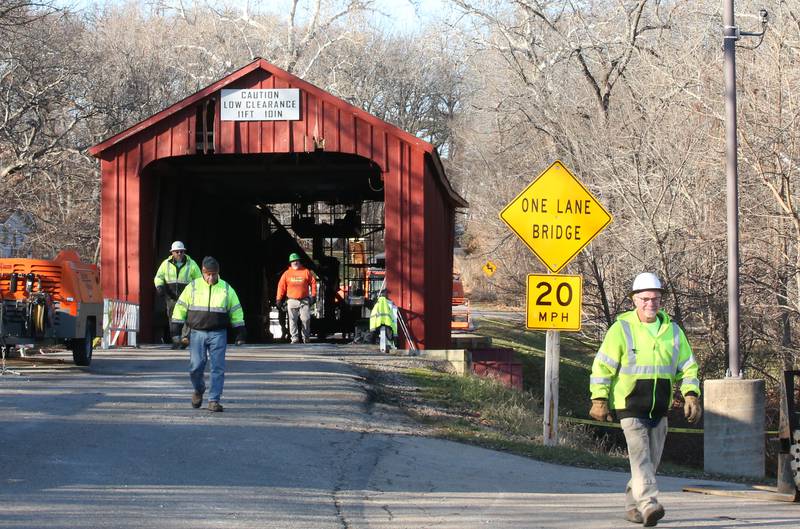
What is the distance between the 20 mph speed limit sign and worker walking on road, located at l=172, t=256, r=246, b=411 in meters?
3.30

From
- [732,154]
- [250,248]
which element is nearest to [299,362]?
[732,154]

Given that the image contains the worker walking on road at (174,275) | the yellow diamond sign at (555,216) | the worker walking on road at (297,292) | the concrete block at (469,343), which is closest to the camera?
the yellow diamond sign at (555,216)

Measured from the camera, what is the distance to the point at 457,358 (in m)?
20.2

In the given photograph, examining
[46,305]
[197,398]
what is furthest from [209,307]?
[46,305]

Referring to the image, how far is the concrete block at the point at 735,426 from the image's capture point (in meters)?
15.2

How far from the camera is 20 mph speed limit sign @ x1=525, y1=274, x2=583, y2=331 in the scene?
12547mm

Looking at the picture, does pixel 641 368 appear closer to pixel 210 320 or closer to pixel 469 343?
pixel 210 320

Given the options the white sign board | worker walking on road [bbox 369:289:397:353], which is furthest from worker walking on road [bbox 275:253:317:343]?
the white sign board

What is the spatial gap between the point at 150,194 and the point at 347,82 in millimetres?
37536

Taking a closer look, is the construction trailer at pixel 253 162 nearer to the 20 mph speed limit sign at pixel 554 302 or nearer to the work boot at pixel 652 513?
the 20 mph speed limit sign at pixel 554 302

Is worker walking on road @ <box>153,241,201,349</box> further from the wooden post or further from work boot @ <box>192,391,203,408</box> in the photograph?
the wooden post

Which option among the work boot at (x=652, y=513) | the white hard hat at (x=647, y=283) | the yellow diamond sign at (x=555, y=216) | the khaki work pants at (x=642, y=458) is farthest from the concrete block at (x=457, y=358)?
the work boot at (x=652, y=513)

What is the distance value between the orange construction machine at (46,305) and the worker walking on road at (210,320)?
148 inches

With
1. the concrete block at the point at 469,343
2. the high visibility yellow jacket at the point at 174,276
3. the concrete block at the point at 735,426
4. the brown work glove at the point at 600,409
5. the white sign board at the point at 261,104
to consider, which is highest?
the white sign board at the point at 261,104
